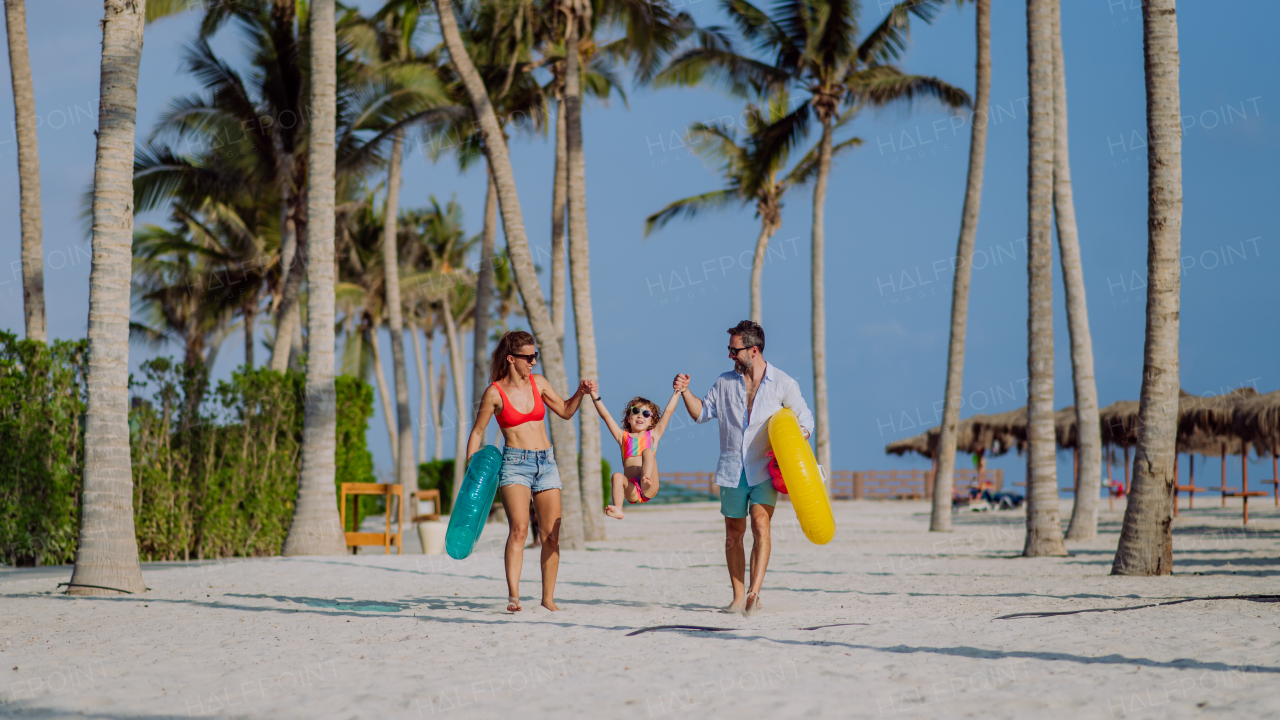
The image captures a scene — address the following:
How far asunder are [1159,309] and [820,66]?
15.9 m

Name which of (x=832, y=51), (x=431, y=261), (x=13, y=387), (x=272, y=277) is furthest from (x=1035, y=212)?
(x=431, y=261)

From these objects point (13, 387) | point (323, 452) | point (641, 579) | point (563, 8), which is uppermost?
point (563, 8)

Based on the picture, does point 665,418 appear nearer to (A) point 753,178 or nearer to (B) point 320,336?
(B) point 320,336

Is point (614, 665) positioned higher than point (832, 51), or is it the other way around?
point (832, 51)

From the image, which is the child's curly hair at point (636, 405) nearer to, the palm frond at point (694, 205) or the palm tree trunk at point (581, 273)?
the palm tree trunk at point (581, 273)

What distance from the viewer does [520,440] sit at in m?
6.40

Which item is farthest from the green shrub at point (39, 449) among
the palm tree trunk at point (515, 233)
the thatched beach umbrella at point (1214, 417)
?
the thatched beach umbrella at point (1214, 417)

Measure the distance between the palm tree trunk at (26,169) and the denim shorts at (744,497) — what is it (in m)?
10.1

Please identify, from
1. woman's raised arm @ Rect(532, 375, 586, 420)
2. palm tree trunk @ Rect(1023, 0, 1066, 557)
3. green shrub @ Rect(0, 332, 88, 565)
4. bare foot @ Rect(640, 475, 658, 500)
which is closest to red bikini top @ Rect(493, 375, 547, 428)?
woman's raised arm @ Rect(532, 375, 586, 420)

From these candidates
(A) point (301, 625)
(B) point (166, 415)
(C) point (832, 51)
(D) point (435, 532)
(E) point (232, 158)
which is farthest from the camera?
(C) point (832, 51)

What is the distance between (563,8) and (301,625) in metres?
12.3

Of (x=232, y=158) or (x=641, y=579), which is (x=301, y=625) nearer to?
(x=641, y=579)

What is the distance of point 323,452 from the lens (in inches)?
455

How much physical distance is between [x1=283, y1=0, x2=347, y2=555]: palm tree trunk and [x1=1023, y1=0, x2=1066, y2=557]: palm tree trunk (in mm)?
7815
